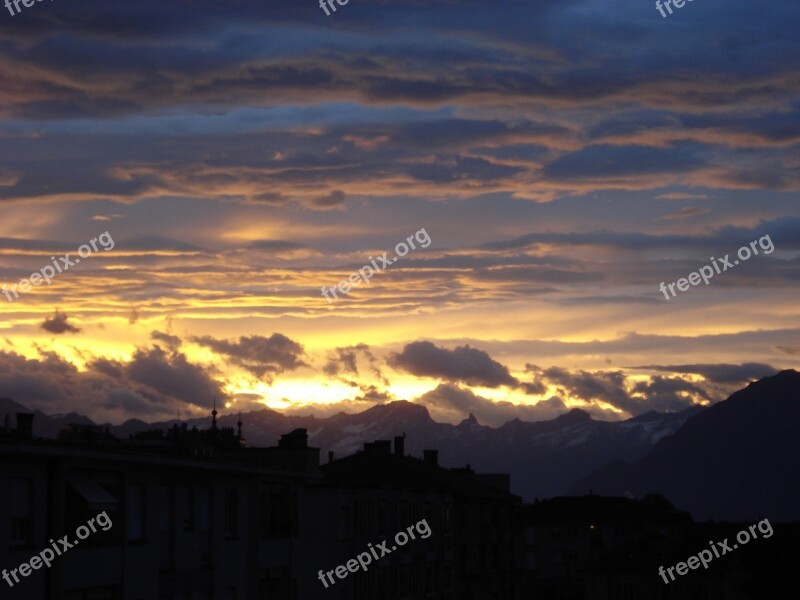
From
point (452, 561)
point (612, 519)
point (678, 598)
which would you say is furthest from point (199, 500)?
point (612, 519)

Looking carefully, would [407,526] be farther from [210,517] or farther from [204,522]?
[204,522]

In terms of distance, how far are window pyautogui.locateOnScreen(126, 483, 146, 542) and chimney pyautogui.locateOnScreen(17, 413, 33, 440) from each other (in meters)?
4.81

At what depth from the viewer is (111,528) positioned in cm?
3916

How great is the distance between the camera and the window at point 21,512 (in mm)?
34438

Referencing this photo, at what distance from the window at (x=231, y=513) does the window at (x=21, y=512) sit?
14.0 meters

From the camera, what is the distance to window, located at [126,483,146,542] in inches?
1591

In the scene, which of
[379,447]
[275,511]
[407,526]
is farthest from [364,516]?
[379,447]

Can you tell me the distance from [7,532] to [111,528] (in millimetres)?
5597

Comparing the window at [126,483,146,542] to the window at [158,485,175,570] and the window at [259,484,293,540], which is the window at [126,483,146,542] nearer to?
the window at [158,485,175,570]

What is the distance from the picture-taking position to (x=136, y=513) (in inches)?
1609

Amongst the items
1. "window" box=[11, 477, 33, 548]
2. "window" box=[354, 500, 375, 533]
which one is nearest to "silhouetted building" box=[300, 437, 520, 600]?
"window" box=[354, 500, 375, 533]

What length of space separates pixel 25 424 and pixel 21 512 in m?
2.72

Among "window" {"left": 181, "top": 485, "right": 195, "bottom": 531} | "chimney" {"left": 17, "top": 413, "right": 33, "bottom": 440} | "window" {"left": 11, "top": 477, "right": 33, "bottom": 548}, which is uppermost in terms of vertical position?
"chimney" {"left": 17, "top": 413, "right": 33, "bottom": 440}

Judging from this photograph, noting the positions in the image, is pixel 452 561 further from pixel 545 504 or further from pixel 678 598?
pixel 545 504
